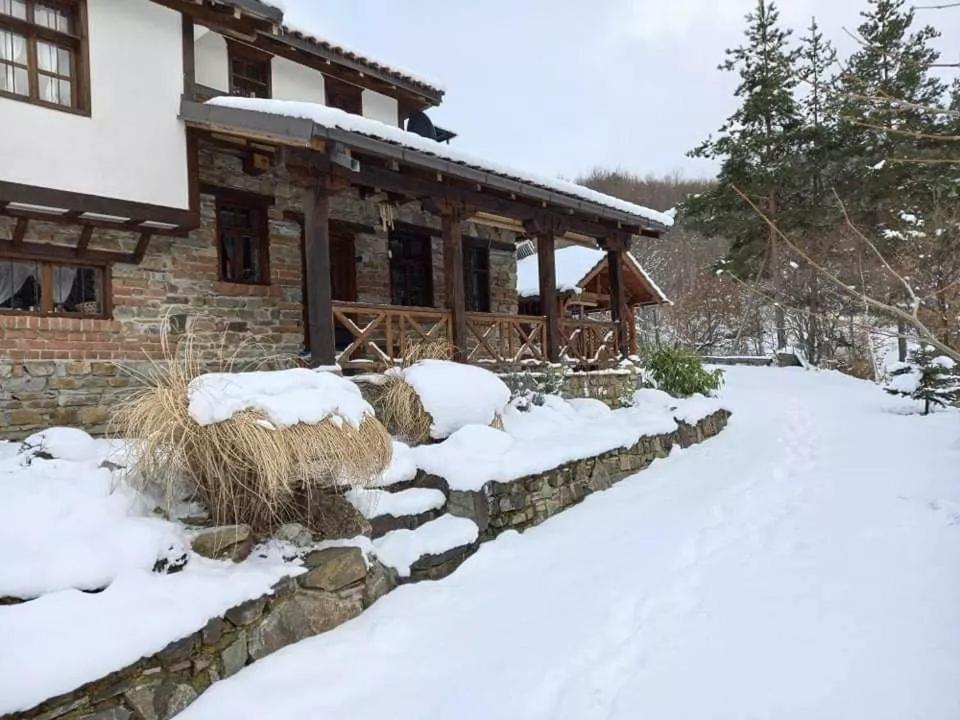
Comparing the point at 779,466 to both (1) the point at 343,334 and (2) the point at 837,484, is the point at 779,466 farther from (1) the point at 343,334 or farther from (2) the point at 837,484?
(1) the point at 343,334

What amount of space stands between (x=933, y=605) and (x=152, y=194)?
7015 millimetres

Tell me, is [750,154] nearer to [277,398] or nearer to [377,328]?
[377,328]

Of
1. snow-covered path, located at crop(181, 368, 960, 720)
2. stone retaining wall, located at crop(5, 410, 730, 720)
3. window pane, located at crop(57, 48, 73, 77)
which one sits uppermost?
window pane, located at crop(57, 48, 73, 77)

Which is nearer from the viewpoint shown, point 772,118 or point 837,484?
point 837,484

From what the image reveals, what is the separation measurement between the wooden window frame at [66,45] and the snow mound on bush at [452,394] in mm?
3997

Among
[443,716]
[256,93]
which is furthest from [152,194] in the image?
[443,716]

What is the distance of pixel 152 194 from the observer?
656 cm

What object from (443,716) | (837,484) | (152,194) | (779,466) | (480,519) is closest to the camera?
(443,716)

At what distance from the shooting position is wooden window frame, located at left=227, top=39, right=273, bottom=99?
792 cm

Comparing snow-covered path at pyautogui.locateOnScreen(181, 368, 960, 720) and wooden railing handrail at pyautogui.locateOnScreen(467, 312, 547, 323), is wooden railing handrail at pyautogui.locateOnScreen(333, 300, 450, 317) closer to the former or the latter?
wooden railing handrail at pyautogui.locateOnScreen(467, 312, 547, 323)

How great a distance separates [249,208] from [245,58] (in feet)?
6.29

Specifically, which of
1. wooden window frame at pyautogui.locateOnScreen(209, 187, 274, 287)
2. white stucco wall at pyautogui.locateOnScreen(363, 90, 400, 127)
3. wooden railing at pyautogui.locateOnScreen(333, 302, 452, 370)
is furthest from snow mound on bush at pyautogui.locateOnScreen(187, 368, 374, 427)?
white stucco wall at pyautogui.locateOnScreen(363, 90, 400, 127)

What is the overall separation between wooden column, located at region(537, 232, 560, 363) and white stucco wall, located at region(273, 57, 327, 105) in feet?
11.8

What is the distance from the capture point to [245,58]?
8227mm
